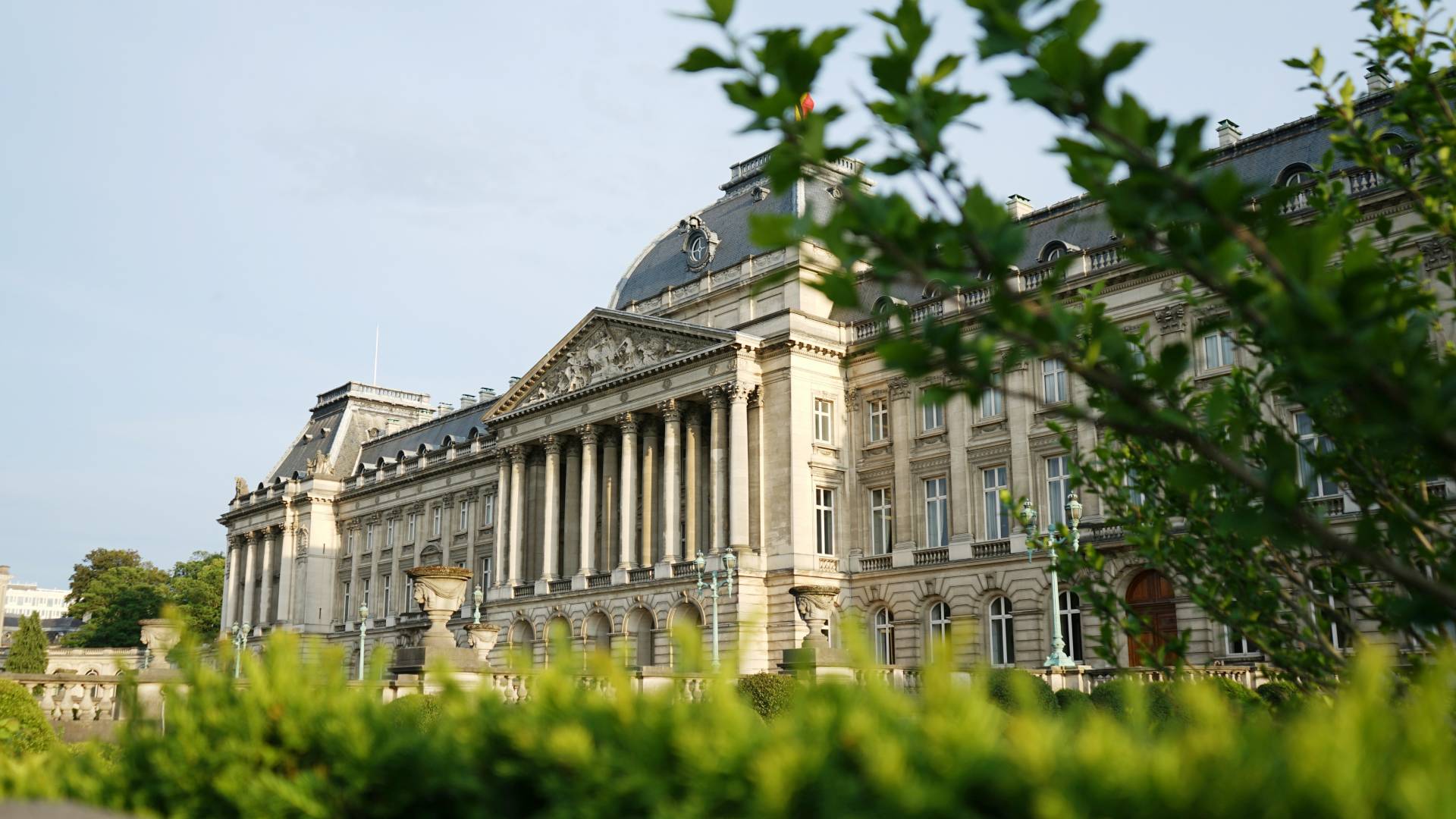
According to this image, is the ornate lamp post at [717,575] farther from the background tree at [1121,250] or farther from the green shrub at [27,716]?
the background tree at [1121,250]

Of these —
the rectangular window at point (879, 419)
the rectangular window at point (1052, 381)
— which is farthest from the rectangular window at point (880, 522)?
the rectangular window at point (1052, 381)

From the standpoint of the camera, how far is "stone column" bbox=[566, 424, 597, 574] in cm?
5306

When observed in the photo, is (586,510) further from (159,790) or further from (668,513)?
(159,790)

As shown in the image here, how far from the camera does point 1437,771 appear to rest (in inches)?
118

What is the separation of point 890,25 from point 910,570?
4166cm

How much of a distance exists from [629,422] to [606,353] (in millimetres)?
3699

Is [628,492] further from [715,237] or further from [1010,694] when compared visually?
[1010,694]

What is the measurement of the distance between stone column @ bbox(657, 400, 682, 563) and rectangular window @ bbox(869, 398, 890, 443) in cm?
753

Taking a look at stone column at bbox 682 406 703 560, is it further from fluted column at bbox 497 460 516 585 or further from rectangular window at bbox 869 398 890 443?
fluted column at bbox 497 460 516 585

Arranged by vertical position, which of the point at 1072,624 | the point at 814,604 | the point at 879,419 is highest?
the point at 879,419

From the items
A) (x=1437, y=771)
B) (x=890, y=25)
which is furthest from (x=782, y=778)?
(x=890, y=25)

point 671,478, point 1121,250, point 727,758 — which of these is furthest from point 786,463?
point 727,758

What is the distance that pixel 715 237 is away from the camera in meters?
54.3

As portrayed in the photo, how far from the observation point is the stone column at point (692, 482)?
160ft
